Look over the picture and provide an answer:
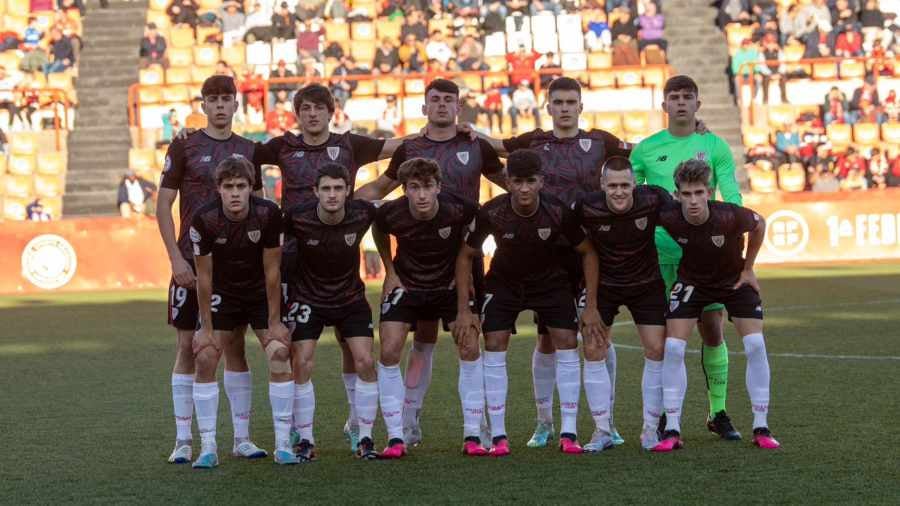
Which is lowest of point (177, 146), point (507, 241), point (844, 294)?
point (844, 294)

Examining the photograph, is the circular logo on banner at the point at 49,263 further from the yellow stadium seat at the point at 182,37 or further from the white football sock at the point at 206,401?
the white football sock at the point at 206,401

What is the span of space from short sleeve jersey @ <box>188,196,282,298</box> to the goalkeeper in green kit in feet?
7.72

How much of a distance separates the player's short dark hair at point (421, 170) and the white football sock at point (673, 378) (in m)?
1.65

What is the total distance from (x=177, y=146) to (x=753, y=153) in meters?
20.3

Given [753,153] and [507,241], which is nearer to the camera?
[507,241]

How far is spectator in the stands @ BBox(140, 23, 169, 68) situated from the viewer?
31.6 metres

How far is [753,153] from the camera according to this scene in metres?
28.6

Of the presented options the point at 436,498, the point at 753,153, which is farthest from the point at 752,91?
the point at 436,498

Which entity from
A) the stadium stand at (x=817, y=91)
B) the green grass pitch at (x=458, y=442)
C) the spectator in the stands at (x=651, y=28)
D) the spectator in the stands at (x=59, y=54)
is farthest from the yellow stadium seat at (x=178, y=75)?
the green grass pitch at (x=458, y=442)

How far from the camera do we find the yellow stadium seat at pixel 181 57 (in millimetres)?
31734

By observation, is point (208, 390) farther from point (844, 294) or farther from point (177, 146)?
point (844, 294)

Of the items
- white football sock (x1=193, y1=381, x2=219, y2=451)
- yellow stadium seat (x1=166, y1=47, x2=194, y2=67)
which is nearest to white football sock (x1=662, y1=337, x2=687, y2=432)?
white football sock (x1=193, y1=381, x2=219, y2=451)

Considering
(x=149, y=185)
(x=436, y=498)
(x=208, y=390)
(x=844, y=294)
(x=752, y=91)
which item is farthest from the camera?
(x=752, y=91)

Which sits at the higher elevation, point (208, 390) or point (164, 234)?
point (164, 234)
